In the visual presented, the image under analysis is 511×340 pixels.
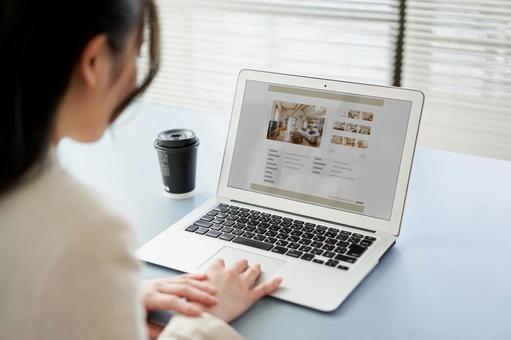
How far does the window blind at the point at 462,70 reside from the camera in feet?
8.57

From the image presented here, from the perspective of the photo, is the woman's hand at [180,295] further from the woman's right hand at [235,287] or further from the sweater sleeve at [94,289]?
the sweater sleeve at [94,289]

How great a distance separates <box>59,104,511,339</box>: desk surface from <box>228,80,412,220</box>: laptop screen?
12 centimetres

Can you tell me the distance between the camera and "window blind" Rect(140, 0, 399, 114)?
288 cm

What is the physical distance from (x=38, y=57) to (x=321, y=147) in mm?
717

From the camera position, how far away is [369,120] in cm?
127

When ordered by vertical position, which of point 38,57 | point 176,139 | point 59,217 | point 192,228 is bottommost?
point 192,228

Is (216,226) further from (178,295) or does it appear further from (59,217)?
(59,217)

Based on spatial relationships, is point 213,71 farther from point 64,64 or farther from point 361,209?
point 64,64

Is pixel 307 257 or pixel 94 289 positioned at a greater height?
pixel 94 289

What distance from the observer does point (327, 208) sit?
1285mm

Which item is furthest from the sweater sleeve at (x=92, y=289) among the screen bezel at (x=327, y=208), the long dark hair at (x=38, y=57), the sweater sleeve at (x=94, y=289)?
the screen bezel at (x=327, y=208)

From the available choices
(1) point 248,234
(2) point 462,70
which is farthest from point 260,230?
(2) point 462,70

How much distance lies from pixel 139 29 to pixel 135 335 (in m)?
0.37

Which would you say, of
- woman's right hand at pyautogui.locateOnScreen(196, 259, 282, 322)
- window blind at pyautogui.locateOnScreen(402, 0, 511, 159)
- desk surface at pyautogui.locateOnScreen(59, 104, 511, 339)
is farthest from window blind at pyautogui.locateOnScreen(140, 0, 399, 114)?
woman's right hand at pyautogui.locateOnScreen(196, 259, 282, 322)
